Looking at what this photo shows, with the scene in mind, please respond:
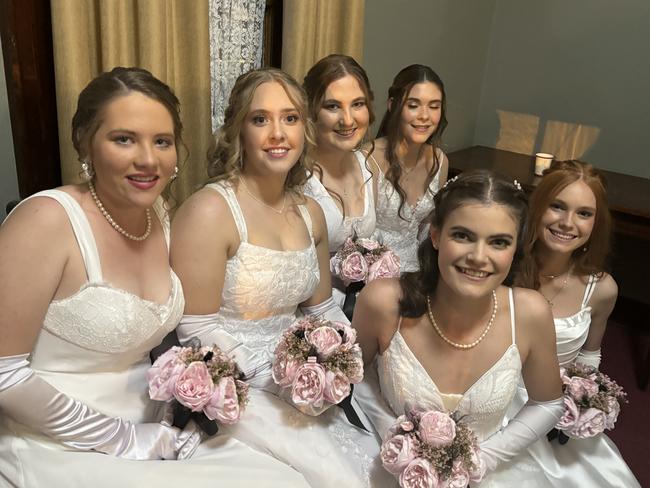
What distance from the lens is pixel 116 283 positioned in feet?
5.25

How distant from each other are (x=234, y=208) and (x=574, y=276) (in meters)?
1.38

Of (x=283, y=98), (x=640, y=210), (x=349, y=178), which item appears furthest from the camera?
(x=640, y=210)

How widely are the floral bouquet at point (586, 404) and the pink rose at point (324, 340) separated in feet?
2.76

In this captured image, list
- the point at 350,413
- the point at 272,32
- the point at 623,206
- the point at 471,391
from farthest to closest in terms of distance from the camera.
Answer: the point at 623,206 < the point at 272,32 < the point at 350,413 < the point at 471,391

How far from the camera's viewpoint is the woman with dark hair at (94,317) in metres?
1.44

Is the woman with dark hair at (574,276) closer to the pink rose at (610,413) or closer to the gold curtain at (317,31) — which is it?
the pink rose at (610,413)

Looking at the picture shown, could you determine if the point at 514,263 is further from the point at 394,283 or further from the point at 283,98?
the point at 283,98

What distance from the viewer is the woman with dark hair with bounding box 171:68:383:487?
1.72m

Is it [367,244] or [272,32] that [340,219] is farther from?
[272,32]

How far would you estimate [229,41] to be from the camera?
112 inches

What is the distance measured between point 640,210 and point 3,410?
3.26 m

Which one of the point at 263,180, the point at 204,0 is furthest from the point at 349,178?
the point at 204,0

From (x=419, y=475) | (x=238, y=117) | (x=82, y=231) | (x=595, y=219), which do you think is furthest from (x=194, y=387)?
(x=595, y=219)

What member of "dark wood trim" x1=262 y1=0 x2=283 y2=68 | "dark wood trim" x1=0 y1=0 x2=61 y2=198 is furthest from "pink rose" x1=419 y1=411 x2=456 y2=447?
"dark wood trim" x1=262 y1=0 x2=283 y2=68
